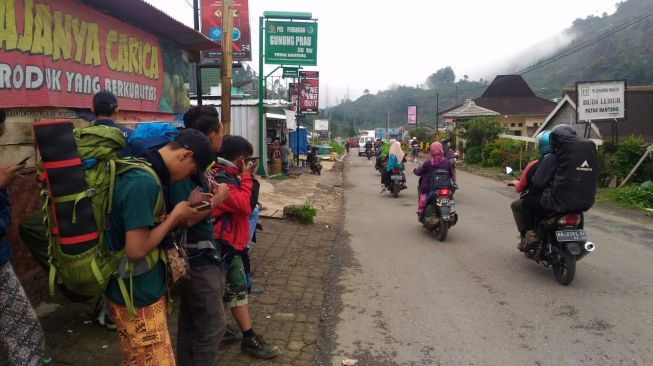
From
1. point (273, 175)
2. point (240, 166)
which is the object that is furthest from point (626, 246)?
point (273, 175)

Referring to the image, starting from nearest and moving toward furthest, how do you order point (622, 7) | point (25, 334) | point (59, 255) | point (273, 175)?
point (59, 255) < point (25, 334) < point (273, 175) < point (622, 7)

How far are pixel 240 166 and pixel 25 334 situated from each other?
5.45 feet

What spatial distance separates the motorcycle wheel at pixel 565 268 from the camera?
Answer: 5438 millimetres

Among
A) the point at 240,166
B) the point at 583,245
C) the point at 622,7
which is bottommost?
the point at 583,245

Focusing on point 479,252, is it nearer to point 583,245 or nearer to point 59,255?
point 583,245

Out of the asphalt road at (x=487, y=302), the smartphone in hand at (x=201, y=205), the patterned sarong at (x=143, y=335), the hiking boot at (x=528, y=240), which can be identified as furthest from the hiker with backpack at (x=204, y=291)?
the hiking boot at (x=528, y=240)

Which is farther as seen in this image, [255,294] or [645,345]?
[255,294]

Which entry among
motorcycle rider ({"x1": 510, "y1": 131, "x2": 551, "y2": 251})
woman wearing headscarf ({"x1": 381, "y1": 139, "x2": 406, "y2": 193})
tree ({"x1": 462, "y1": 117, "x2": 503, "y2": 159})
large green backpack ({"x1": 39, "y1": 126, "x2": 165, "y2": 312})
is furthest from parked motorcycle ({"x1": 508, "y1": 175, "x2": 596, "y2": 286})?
tree ({"x1": 462, "y1": 117, "x2": 503, "y2": 159})

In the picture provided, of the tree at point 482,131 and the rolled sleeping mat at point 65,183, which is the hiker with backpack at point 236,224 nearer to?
the rolled sleeping mat at point 65,183

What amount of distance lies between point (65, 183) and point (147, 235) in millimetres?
403

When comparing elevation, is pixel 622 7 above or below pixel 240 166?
above

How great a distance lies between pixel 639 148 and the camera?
42.8 ft

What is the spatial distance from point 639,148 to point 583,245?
9.42 m

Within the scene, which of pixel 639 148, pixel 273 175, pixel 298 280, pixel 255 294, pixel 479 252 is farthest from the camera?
pixel 273 175
